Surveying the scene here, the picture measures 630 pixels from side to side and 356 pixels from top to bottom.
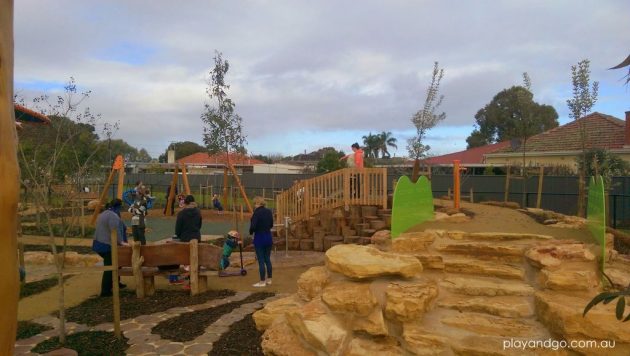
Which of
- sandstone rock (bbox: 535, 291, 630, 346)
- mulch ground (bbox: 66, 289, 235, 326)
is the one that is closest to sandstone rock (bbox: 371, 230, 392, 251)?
sandstone rock (bbox: 535, 291, 630, 346)

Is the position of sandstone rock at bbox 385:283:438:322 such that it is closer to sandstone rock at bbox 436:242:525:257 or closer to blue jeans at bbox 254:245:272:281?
sandstone rock at bbox 436:242:525:257

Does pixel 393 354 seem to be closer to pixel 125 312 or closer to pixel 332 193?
pixel 125 312

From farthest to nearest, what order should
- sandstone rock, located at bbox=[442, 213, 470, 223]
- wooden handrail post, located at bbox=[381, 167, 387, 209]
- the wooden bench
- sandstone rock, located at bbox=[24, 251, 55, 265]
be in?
1. wooden handrail post, located at bbox=[381, 167, 387, 209]
2. sandstone rock, located at bbox=[24, 251, 55, 265]
3. sandstone rock, located at bbox=[442, 213, 470, 223]
4. the wooden bench

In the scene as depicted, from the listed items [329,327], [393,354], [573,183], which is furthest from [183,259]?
[573,183]

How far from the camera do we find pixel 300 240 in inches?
453

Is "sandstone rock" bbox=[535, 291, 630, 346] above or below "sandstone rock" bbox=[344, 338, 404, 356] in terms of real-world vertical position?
above

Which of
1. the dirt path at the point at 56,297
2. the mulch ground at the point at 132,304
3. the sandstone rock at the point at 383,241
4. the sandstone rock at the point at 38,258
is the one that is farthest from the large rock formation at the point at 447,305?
the sandstone rock at the point at 38,258

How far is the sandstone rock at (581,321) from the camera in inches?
132

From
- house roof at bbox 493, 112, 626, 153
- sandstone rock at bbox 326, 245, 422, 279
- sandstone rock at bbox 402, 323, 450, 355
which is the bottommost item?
sandstone rock at bbox 402, 323, 450, 355

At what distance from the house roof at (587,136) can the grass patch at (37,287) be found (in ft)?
65.6

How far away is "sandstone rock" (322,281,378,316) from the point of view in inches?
167

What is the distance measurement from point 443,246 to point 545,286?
4.27 feet

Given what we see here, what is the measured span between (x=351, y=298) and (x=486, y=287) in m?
A: 1.37

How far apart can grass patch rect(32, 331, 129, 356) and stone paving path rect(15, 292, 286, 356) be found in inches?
3.6
